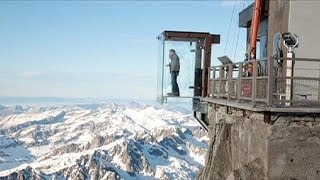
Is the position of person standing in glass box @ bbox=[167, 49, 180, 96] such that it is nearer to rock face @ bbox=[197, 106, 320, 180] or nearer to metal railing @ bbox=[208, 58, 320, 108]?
metal railing @ bbox=[208, 58, 320, 108]

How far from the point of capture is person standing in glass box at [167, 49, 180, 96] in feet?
70.5

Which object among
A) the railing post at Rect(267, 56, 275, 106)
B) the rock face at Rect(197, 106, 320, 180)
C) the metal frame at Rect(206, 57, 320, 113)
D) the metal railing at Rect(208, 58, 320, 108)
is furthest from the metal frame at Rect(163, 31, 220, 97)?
the railing post at Rect(267, 56, 275, 106)

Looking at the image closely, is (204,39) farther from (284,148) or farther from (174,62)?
(284,148)

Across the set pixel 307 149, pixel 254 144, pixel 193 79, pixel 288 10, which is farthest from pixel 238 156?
pixel 193 79

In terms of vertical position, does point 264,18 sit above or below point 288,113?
above

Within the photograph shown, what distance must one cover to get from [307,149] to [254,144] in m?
1.36

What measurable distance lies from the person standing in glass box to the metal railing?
3.57m

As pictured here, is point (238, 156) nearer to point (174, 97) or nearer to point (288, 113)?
point (288, 113)

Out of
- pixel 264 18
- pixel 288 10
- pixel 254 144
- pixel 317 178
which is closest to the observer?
pixel 317 178

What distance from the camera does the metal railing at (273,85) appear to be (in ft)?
37.4

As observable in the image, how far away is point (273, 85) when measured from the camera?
11.6 metres

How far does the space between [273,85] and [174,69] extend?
33.3 feet

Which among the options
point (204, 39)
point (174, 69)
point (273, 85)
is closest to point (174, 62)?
point (174, 69)

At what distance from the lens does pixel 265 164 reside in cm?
1134
